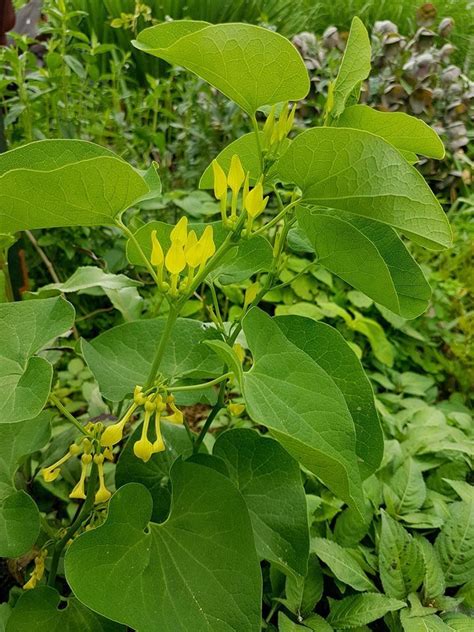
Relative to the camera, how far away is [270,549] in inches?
23.0

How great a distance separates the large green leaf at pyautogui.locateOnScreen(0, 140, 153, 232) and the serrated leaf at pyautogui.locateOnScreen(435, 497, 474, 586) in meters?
0.59

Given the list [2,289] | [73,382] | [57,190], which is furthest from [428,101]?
[57,190]

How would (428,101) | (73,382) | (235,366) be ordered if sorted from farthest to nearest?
(428,101) → (73,382) → (235,366)

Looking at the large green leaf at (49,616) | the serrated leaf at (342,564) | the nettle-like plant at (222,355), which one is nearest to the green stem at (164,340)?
the nettle-like plant at (222,355)

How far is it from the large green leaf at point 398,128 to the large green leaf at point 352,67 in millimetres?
15

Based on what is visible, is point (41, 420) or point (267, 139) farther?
point (41, 420)

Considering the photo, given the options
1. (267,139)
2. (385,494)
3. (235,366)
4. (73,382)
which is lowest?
(73,382)

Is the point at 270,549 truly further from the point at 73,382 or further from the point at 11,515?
the point at 73,382

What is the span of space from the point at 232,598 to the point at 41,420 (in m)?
0.27

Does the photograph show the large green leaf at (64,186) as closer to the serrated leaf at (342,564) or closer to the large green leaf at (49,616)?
the large green leaf at (49,616)

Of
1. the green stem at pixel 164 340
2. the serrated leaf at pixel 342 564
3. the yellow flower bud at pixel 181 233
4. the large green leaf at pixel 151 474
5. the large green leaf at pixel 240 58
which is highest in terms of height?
the large green leaf at pixel 240 58

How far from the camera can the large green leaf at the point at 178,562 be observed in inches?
19.1

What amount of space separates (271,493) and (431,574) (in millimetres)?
267

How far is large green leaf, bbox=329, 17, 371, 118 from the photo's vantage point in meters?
0.48
